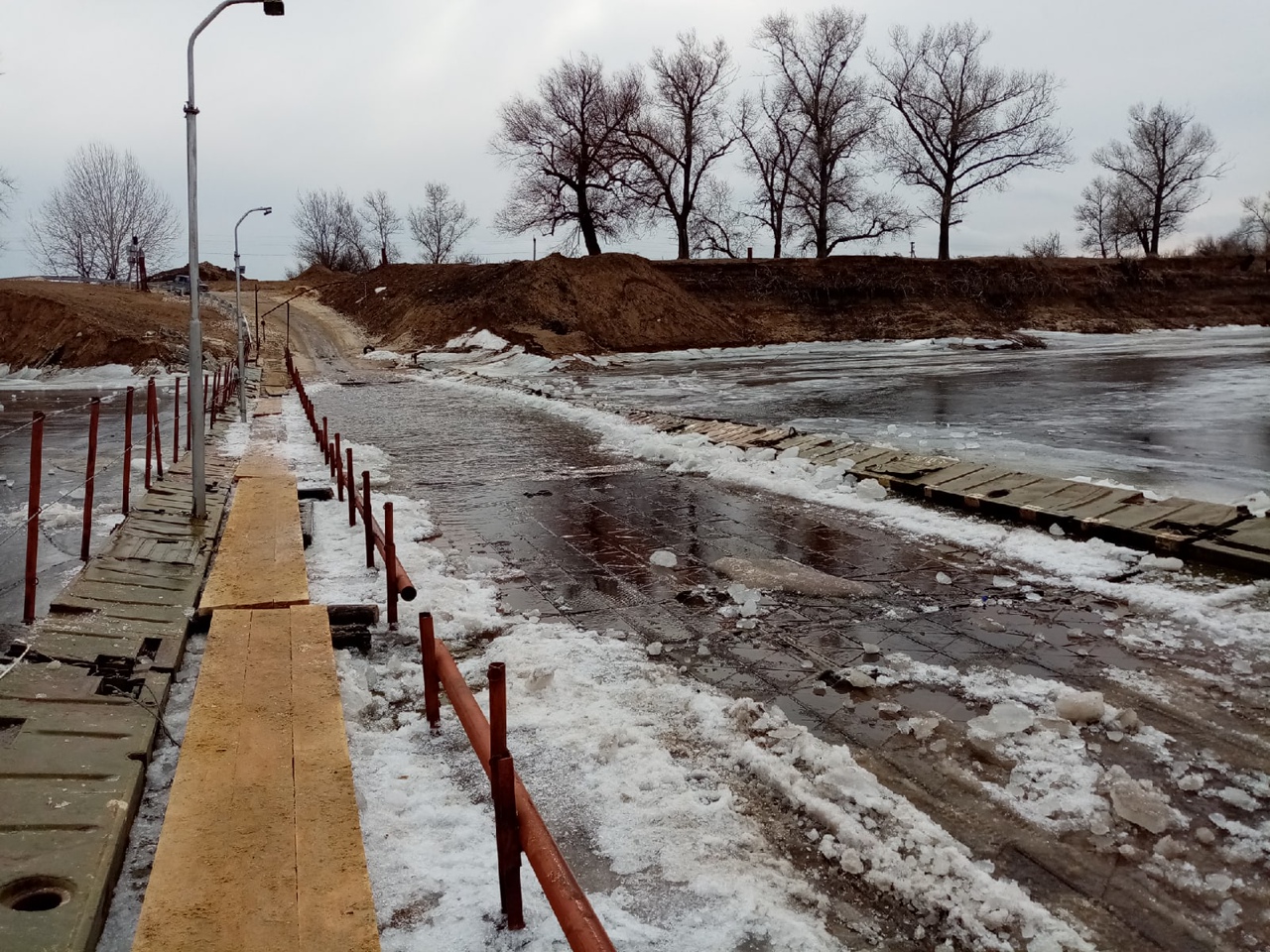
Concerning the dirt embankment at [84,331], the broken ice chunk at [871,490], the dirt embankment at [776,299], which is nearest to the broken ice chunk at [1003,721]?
the broken ice chunk at [871,490]

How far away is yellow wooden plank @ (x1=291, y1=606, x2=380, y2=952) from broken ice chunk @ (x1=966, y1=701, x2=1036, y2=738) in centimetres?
291

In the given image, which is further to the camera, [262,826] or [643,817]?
[643,817]

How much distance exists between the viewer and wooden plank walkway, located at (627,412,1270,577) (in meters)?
7.25

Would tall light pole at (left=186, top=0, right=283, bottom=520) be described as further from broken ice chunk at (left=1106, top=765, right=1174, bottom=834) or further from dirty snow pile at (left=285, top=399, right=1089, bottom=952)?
broken ice chunk at (left=1106, top=765, right=1174, bottom=834)

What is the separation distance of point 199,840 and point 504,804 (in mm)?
1173

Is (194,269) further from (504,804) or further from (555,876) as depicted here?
(555,876)

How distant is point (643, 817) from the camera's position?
3.73m

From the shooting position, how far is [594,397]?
979 inches

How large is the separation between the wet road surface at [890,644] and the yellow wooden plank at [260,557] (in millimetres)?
1413

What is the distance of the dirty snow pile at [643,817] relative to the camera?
3078 mm

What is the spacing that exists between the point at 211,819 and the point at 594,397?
71.6ft

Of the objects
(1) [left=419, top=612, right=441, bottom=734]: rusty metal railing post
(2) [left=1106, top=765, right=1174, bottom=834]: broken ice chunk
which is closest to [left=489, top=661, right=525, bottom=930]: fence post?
(1) [left=419, top=612, right=441, bottom=734]: rusty metal railing post

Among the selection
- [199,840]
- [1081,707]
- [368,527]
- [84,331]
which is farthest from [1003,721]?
[84,331]

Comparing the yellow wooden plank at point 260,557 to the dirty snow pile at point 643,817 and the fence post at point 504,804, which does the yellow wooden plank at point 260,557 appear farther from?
the fence post at point 504,804
